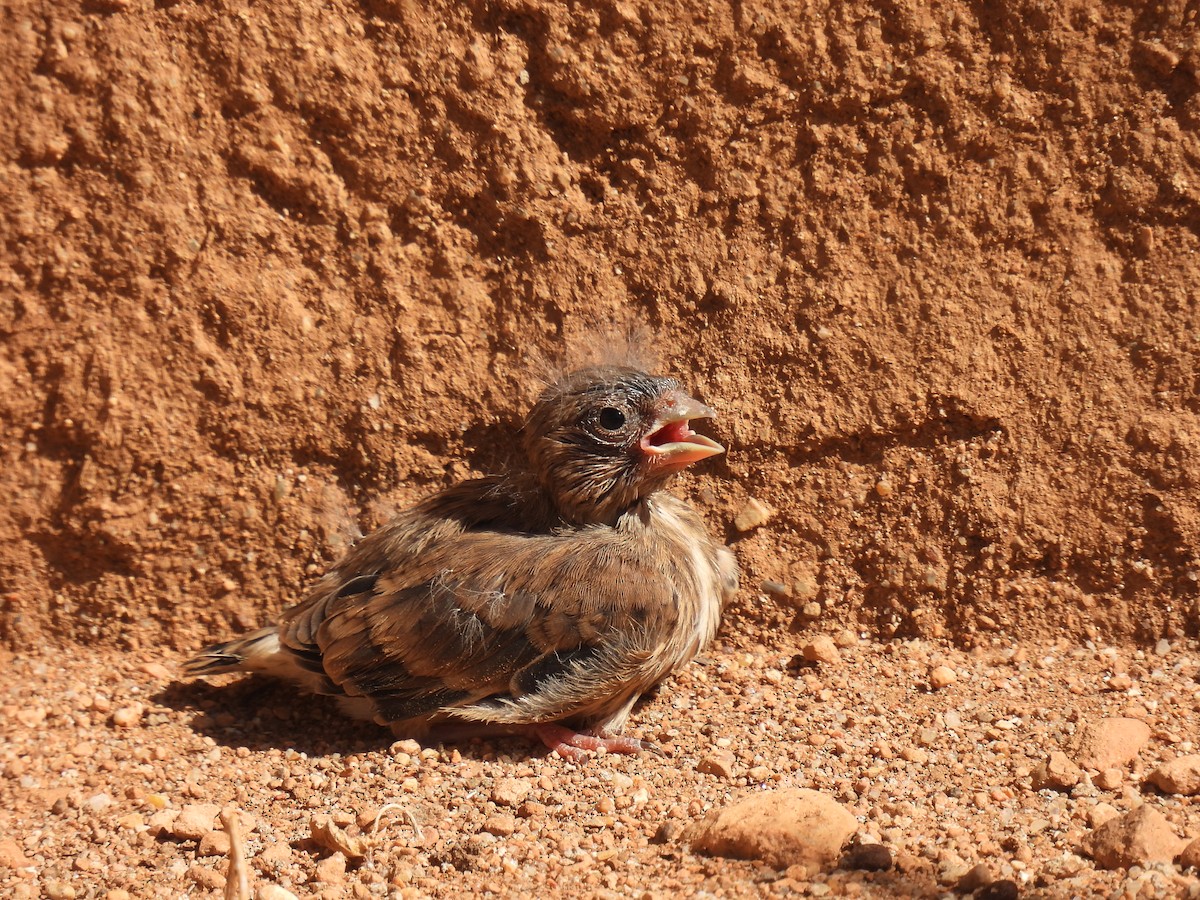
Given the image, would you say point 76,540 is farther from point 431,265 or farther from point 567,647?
point 567,647

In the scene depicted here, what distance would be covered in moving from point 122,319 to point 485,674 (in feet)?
6.62

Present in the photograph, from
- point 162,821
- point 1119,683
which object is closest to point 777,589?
point 1119,683

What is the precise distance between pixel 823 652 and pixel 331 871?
2050 millimetres

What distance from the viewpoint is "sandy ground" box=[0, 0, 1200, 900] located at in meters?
4.04

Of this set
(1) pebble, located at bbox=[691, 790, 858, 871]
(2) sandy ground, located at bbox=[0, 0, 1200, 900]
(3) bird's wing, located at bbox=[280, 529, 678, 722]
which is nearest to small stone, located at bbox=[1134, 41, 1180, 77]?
(2) sandy ground, located at bbox=[0, 0, 1200, 900]

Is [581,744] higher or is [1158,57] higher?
[1158,57]

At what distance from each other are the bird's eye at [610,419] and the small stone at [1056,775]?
1788 millimetres

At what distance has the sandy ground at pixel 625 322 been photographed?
4035 mm

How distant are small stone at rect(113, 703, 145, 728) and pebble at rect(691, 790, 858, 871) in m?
2.29

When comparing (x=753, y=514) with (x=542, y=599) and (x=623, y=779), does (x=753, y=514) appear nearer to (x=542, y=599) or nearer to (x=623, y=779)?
(x=542, y=599)

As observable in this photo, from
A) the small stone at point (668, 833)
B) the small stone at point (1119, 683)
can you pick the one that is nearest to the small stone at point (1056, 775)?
the small stone at point (1119, 683)

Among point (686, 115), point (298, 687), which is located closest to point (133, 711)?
point (298, 687)

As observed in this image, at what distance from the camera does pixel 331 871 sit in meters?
3.12

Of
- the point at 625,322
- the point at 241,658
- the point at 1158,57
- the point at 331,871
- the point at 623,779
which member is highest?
the point at 1158,57
